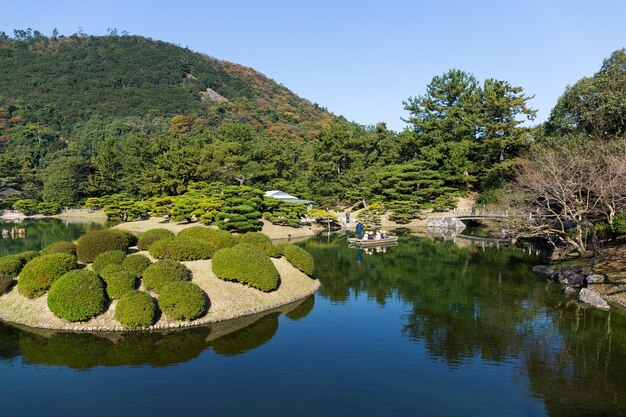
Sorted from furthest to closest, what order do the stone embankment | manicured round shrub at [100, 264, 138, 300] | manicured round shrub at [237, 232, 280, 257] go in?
manicured round shrub at [237, 232, 280, 257]
the stone embankment
manicured round shrub at [100, 264, 138, 300]

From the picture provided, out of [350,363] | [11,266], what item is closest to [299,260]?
[350,363]

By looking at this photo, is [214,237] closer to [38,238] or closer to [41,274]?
[41,274]

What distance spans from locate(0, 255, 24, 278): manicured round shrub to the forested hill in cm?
9078

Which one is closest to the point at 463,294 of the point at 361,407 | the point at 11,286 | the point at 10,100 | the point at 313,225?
the point at 361,407

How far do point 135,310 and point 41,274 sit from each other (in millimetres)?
3984

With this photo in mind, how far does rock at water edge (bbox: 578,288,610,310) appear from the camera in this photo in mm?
16344

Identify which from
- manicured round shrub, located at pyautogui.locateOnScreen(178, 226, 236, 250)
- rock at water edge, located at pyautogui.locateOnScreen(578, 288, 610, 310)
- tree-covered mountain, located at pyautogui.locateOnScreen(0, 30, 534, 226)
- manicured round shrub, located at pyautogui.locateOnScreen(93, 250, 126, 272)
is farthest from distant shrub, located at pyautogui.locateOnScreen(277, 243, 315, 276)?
tree-covered mountain, located at pyautogui.locateOnScreen(0, 30, 534, 226)

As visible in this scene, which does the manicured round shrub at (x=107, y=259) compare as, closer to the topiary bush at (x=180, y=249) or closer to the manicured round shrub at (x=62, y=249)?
the topiary bush at (x=180, y=249)

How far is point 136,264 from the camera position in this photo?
15.5 m

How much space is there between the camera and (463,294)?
60.7ft

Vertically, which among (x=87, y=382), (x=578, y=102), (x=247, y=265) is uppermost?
(x=578, y=102)

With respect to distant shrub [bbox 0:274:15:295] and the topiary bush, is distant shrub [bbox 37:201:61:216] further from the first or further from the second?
the topiary bush

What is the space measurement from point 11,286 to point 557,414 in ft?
56.1

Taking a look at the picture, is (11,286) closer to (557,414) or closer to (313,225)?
(557,414)
